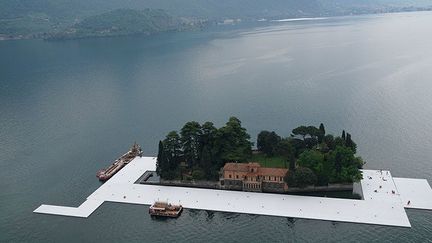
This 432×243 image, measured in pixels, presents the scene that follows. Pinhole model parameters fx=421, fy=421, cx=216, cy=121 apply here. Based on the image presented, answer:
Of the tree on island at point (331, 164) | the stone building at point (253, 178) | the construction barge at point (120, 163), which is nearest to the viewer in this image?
the tree on island at point (331, 164)

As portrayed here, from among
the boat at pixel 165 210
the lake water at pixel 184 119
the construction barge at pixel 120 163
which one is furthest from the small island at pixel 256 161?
the construction barge at pixel 120 163

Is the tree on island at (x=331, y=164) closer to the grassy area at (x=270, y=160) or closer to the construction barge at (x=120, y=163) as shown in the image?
the grassy area at (x=270, y=160)

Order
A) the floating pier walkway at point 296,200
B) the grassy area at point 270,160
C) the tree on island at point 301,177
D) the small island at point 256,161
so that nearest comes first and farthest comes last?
1. the floating pier walkway at point 296,200
2. the tree on island at point 301,177
3. the small island at point 256,161
4. the grassy area at point 270,160

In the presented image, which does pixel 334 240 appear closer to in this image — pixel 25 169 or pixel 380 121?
pixel 380 121

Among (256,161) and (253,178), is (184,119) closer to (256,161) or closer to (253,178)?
(256,161)

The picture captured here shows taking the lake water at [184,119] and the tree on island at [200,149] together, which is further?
the tree on island at [200,149]

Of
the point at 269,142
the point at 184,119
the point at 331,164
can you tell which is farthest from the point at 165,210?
the point at 184,119

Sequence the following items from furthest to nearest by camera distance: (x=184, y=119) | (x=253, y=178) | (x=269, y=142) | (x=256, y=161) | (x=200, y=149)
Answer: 1. (x=184, y=119)
2. (x=269, y=142)
3. (x=256, y=161)
4. (x=200, y=149)
5. (x=253, y=178)
